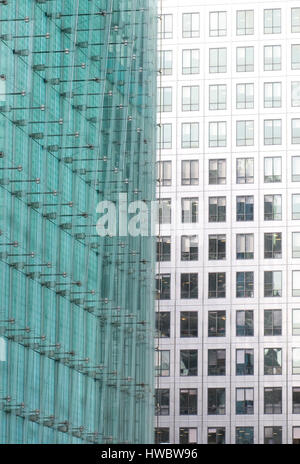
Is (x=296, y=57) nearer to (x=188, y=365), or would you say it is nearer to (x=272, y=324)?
(x=272, y=324)

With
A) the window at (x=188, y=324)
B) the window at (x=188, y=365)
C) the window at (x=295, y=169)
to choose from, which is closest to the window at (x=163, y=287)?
the window at (x=188, y=324)

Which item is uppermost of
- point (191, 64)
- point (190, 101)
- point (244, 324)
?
point (191, 64)

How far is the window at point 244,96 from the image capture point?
9806 centimetres

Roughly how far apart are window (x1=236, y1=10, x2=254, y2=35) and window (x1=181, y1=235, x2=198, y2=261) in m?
17.1

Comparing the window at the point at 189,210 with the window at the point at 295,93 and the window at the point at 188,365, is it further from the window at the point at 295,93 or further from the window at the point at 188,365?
the window at the point at 295,93

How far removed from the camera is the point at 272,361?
93625mm

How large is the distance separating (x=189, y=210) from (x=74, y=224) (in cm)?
5732

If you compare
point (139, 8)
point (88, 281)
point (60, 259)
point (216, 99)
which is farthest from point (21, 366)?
point (216, 99)

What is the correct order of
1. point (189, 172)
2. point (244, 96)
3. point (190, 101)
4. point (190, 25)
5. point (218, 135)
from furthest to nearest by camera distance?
point (190, 25) < point (190, 101) < point (218, 135) < point (189, 172) < point (244, 96)

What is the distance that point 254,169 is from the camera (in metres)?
97.2

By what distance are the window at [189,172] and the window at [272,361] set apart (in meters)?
14.5

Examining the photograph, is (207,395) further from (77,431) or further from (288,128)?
(77,431)

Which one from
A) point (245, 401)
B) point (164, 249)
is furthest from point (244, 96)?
point (245, 401)

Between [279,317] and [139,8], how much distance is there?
47831 millimetres
